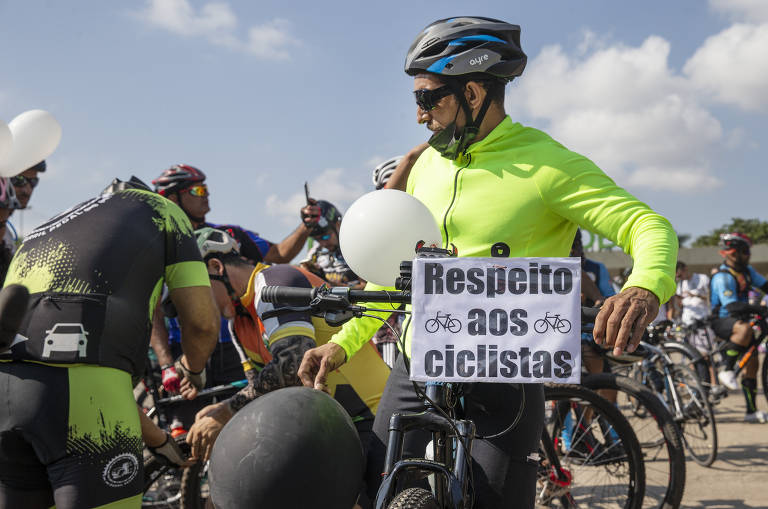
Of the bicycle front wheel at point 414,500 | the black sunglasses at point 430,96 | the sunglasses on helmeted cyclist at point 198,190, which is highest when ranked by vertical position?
the sunglasses on helmeted cyclist at point 198,190

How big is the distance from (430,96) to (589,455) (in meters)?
2.58

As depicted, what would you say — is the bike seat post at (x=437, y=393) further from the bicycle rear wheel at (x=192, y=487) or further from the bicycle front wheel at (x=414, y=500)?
the bicycle rear wheel at (x=192, y=487)

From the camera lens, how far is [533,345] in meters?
1.72

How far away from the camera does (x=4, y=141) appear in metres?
4.51

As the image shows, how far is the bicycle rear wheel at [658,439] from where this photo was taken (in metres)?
3.86

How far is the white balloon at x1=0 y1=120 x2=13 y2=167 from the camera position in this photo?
14.7ft

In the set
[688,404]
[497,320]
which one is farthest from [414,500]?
[688,404]

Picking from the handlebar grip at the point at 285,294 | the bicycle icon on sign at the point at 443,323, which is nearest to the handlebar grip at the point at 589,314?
the bicycle icon on sign at the point at 443,323

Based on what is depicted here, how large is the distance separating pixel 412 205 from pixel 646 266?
0.67 meters

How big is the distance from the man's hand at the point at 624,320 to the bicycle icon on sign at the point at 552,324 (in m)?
0.08

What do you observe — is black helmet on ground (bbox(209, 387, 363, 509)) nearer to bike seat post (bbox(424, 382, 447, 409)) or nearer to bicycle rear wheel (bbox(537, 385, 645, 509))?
bike seat post (bbox(424, 382, 447, 409))

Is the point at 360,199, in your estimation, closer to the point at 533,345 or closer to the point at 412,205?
the point at 412,205

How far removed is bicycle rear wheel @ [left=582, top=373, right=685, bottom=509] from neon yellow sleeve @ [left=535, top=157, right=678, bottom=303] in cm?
218

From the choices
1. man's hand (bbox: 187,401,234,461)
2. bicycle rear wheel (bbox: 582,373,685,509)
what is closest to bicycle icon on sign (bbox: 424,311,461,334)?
man's hand (bbox: 187,401,234,461)
